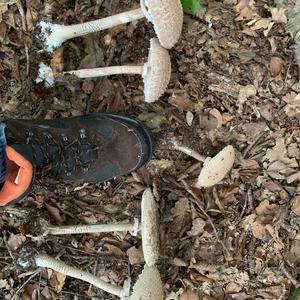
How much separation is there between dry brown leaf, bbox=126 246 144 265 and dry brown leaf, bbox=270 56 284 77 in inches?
69.4

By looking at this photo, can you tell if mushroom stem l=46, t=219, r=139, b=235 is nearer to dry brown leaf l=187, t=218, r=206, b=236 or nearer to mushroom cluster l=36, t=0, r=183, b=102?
dry brown leaf l=187, t=218, r=206, b=236

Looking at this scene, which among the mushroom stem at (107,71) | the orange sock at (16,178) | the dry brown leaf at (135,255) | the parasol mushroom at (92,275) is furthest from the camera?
the dry brown leaf at (135,255)

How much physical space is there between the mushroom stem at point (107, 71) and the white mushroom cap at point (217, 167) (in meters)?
0.84

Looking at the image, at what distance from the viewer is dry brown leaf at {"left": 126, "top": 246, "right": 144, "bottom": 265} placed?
446cm

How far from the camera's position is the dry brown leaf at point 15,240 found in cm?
446

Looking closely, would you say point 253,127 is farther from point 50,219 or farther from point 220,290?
point 50,219

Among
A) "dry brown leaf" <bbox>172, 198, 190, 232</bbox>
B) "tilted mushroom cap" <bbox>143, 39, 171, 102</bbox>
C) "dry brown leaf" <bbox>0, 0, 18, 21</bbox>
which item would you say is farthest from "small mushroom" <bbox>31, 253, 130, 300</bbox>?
"dry brown leaf" <bbox>0, 0, 18, 21</bbox>

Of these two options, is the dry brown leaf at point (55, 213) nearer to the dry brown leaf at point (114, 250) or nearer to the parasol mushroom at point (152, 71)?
the dry brown leaf at point (114, 250)

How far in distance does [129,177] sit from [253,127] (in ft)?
3.51

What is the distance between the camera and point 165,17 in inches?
146

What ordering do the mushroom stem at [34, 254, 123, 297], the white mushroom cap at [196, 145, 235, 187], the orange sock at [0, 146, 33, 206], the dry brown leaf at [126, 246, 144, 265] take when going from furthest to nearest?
the dry brown leaf at [126, 246, 144, 265]
the mushroom stem at [34, 254, 123, 297]
the white mushroom cap at [196, 145, 235, 187]
the orange sock at [0, 146, 33, 206]

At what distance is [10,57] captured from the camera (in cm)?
447

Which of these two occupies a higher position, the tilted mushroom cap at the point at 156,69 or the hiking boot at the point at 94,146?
the tilted mushroom cap at the point at 156,69

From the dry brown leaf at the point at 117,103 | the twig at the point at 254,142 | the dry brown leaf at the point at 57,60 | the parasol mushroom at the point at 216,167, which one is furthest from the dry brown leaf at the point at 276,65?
the dry brown leaf at the point at 57,60
